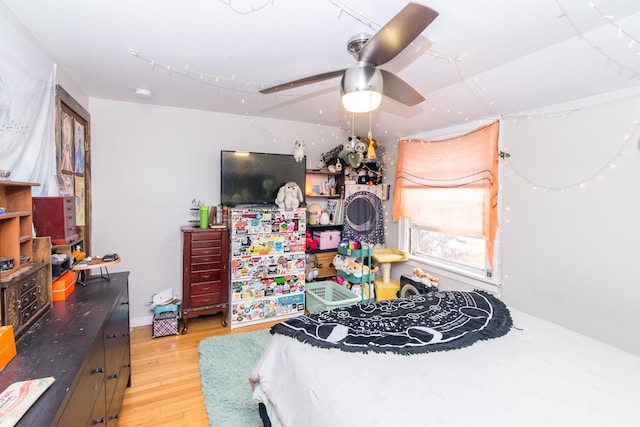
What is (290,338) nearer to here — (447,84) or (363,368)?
(363,368)

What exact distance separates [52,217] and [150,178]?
61.5 inches

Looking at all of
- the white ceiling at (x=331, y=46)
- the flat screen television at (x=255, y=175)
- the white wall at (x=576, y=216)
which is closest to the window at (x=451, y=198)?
the white wall at (x=576, y=216)

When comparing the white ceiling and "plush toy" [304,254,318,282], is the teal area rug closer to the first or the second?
"plush toy" [304,254,318,282]

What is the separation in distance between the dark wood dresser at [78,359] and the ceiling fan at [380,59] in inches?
62.2

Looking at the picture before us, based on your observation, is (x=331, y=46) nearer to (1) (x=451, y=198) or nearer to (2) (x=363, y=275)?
(1) (x=451, y=198)

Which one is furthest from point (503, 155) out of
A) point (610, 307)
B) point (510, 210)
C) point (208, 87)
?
point (208, 87)

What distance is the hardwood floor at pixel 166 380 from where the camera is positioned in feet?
6.36

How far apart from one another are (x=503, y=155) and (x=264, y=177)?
8.11 feet

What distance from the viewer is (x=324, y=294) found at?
3.78 metres

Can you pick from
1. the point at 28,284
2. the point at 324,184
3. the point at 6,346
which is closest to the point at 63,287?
the point at 28,284

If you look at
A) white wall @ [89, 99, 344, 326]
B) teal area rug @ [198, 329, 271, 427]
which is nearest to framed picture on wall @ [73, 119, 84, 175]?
white wall @ [89, 99, 344, 326]

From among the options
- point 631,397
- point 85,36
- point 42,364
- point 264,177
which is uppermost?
point 85,36

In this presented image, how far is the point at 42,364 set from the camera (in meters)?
1.07

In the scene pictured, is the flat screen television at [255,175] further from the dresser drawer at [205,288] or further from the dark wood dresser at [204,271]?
the dresser drawer at [205,288]
